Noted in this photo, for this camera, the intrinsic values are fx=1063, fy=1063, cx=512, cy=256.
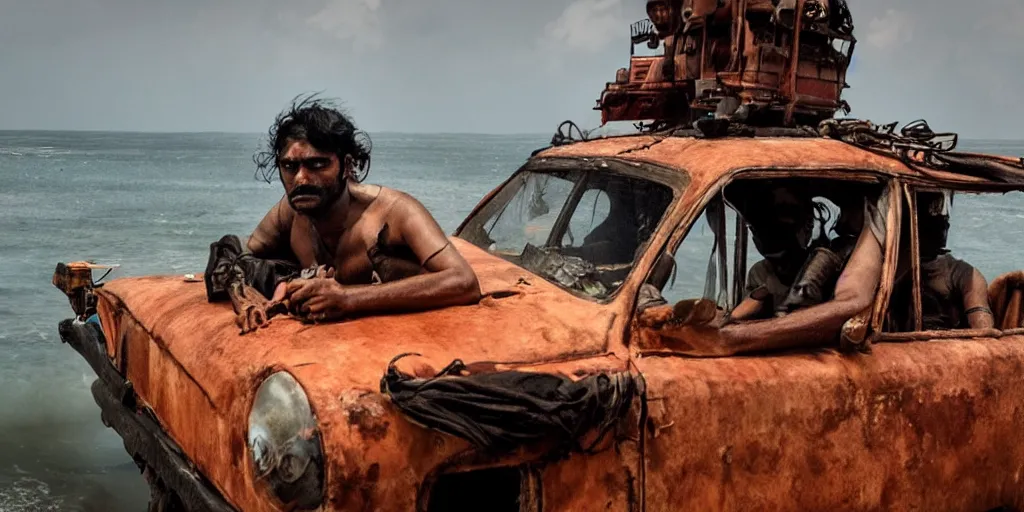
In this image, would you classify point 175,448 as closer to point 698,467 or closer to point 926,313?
point 698,467

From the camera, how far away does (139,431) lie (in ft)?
14.0

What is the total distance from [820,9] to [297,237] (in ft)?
11.6

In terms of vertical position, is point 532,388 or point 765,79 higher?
point 765,79

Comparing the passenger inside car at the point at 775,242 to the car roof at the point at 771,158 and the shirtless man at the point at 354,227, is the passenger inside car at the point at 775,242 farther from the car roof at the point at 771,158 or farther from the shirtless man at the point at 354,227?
the shirtless man at the point at 354,227

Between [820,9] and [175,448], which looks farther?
[820,9]

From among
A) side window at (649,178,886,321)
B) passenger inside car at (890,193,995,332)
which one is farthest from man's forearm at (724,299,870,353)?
passenger inside car at (890,193,995,332)

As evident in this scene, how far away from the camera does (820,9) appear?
6281 millimetres

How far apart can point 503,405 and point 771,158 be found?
5.63ft

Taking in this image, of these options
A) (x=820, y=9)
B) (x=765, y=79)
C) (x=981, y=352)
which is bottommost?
(x=981, y=352)

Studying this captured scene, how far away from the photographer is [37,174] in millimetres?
45312

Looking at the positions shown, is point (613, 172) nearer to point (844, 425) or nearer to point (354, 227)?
point (354, 227)

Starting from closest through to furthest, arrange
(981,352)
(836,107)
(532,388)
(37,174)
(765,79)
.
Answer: (532,388), (981,352), (765,79), (836,107), (37,174)

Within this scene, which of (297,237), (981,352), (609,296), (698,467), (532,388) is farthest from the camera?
(297,237)

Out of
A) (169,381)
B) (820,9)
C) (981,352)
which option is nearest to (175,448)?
(169,381)
